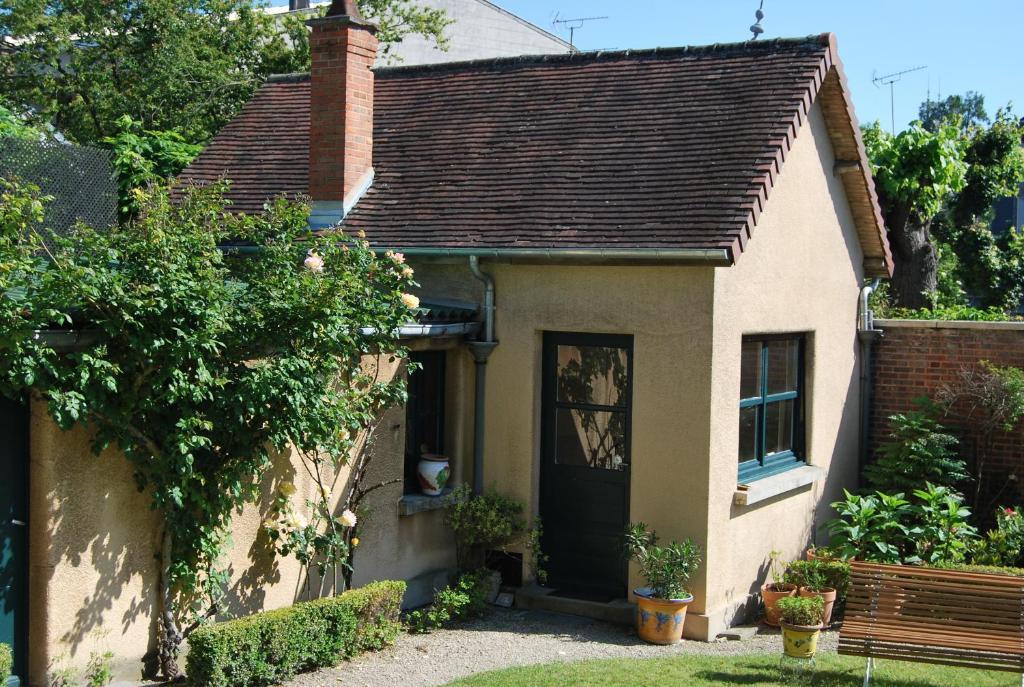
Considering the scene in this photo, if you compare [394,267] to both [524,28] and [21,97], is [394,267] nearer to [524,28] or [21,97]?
[21,97]

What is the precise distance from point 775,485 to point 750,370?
1219 mm

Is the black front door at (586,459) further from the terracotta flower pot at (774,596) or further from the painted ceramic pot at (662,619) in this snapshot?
the terracotta flower pot at (774,596)

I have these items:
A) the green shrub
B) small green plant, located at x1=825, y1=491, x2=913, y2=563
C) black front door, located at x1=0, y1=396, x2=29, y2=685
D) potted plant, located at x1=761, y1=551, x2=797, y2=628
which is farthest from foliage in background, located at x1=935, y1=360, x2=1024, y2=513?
the green shrub

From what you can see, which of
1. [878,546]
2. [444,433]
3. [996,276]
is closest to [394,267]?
[444,433]

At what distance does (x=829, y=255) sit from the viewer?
13195 millimetres

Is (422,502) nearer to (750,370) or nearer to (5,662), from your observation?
(750,370)

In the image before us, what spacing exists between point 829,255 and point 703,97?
259 centimetres

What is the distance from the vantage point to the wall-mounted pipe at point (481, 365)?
1122 centimetres

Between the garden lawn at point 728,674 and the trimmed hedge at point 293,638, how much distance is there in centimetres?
106

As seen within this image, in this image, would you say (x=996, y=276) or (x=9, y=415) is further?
(x=996, y=276)

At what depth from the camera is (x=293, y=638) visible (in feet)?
27.5

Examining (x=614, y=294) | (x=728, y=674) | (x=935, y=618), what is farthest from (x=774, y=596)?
(x=614, y=294)

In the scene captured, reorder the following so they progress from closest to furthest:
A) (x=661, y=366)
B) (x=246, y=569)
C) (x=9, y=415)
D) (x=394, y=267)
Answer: (x=9, y=415) → (x=246, y=569) → (x=394, y=267) → (x=661, y=366)

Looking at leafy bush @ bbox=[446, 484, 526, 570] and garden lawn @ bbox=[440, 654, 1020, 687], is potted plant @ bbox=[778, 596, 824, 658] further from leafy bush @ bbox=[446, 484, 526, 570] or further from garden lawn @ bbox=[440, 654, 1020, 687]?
leafy bush @ bbox=[446, 484, 526, 570]
